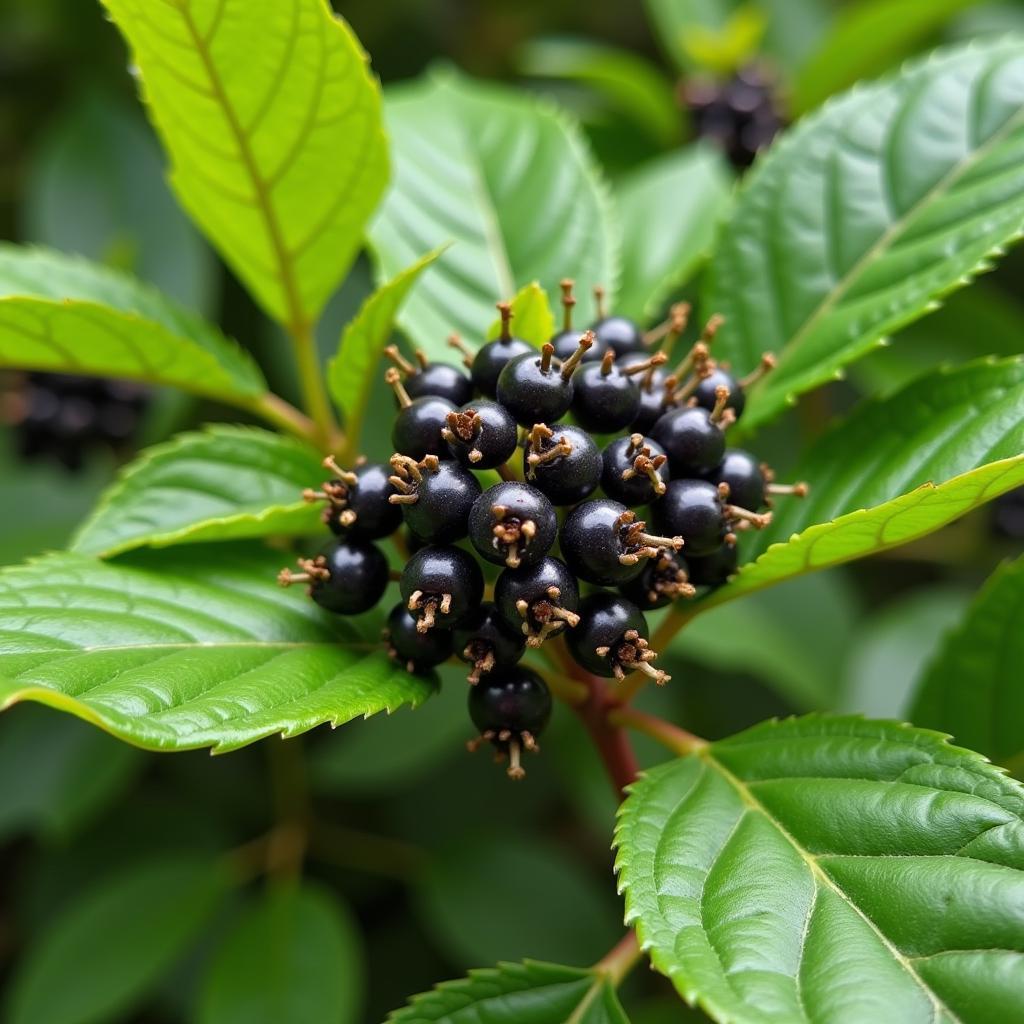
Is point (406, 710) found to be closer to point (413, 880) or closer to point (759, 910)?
point (413, 880)

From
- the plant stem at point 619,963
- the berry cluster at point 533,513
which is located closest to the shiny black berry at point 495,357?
the berry cluster at point 533,513

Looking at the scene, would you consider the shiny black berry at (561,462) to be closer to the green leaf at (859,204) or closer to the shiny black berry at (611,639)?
the shiny black berry at (611,639)

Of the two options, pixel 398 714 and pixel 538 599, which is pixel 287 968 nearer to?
pixel 398 714

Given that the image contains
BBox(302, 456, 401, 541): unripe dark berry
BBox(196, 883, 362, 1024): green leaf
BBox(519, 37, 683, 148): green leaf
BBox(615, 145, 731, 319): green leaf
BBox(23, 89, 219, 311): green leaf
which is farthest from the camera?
BBox(23, 89, 219, 311): green leaf

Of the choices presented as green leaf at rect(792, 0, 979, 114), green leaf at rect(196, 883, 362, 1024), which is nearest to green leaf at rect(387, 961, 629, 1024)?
green leaf at rect(196, 883, 362, 1024)

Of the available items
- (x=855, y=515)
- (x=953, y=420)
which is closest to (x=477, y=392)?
(x=855, y=515)

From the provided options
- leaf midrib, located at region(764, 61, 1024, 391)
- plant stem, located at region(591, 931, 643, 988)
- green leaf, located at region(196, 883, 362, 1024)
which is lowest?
green leaf, located at region(196, 883, 362, 1024)

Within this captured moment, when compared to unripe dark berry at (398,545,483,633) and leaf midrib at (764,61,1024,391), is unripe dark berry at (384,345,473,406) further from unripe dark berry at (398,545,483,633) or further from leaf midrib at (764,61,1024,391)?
leaf midrib at (764,61,1024,391)
